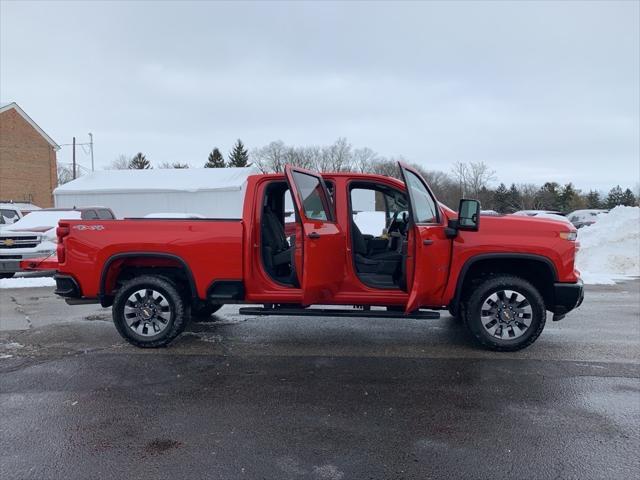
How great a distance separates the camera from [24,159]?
37.8 metres

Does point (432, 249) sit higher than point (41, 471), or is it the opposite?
Result: point (432, 249)

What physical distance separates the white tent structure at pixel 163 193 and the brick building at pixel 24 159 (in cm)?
1128

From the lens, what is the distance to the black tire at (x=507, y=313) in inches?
212

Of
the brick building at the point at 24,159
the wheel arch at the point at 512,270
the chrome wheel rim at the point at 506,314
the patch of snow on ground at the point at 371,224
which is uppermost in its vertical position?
the brick building at the point at 24,159

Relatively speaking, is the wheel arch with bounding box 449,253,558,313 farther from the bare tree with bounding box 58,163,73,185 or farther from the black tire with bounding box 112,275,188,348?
the bare tree with bounding box 58,163,73,185

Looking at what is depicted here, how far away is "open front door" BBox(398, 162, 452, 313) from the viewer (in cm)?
525

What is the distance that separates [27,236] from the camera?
1195cm

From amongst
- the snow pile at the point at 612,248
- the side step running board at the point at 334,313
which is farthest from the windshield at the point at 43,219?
the snow pile at the point at 612,248

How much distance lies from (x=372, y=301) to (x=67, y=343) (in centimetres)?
373

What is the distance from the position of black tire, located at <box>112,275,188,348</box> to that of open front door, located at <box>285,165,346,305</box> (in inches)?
57.1

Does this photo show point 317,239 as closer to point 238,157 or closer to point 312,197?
point 312,197

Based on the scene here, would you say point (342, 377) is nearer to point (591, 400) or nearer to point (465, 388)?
point (465, 388)

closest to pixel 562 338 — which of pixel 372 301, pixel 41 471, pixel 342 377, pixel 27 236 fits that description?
pixel 372 301

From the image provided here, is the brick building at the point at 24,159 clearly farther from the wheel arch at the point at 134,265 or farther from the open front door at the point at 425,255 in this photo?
the open front door at the point at 425,255
